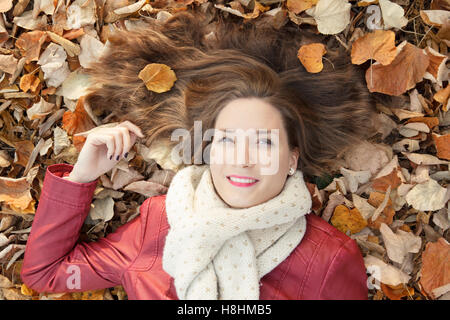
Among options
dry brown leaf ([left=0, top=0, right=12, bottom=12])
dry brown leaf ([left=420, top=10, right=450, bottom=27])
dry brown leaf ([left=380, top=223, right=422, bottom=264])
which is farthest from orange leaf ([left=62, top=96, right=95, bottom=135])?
dry brown leaf ([left=420, top=10, right=450, bottom=27])

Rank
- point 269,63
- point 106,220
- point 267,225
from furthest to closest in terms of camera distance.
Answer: point 106,220
point 269,63
point 267,225

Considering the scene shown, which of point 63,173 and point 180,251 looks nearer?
point 180,251

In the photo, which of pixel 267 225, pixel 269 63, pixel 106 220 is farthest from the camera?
A: pixel 106 220

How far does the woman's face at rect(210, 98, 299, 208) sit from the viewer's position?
1261 millimetres

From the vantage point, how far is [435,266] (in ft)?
4.58

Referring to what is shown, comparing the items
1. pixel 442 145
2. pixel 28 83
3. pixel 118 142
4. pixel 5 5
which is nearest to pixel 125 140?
pixel 118 142

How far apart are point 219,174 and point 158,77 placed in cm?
37

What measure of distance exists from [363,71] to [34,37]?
1.05m

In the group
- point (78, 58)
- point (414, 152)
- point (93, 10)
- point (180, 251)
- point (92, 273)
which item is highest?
point (93, 10)

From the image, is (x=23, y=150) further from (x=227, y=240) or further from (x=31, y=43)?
(x=227, y=240)

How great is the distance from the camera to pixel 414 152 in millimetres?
1436

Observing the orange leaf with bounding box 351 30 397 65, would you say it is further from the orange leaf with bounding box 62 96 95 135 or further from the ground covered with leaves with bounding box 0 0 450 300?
the orange leaf with bounding box 62 96 95 135
